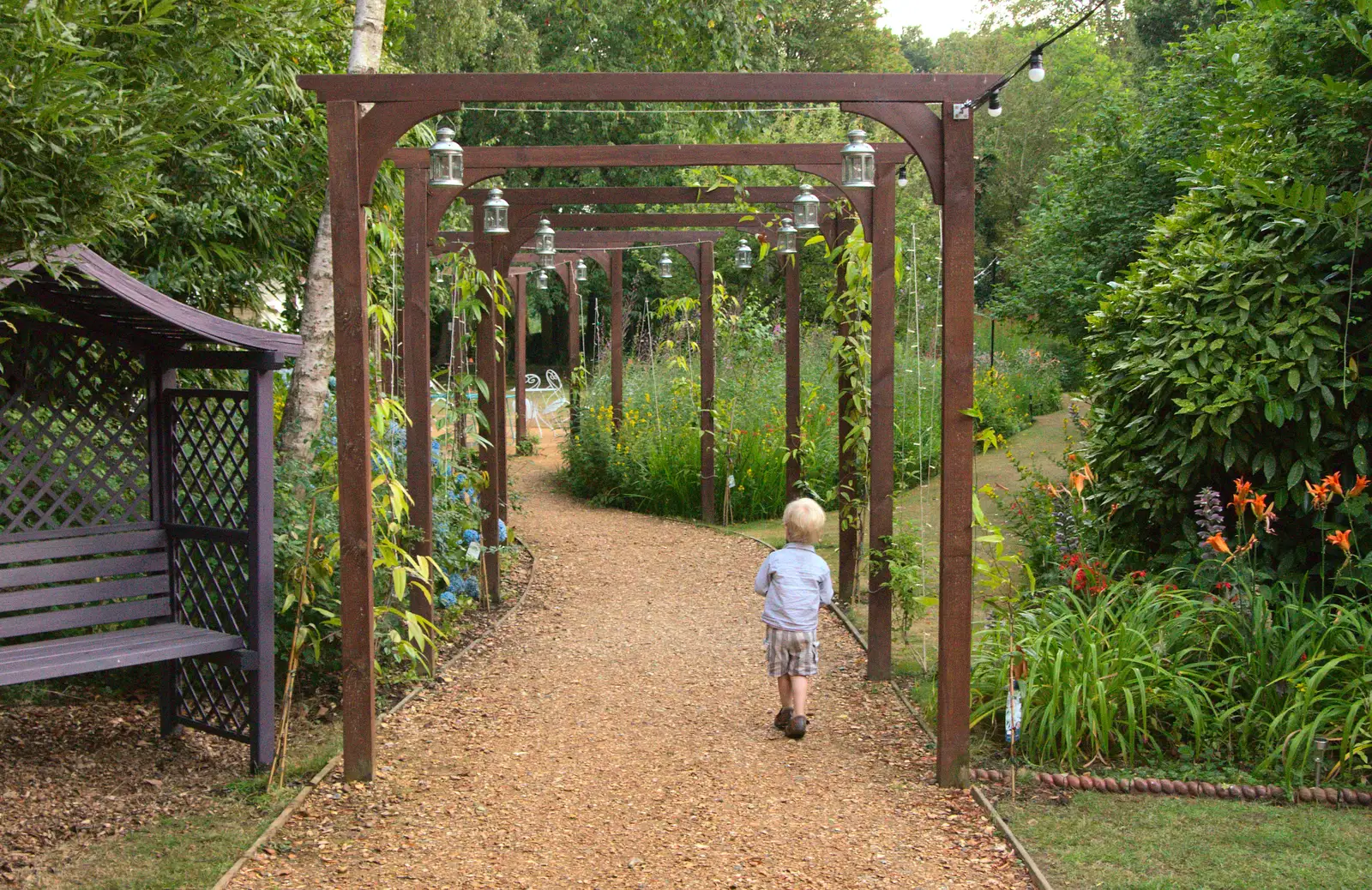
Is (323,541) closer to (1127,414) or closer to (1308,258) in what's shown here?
(1127,414)

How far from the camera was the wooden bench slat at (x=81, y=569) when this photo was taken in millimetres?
4301

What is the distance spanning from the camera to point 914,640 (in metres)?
6.80

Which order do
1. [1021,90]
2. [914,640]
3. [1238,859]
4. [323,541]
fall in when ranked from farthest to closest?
[1021,90] < [914,640] < [323,541] < [1238,859]

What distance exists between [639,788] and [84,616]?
2258 mm

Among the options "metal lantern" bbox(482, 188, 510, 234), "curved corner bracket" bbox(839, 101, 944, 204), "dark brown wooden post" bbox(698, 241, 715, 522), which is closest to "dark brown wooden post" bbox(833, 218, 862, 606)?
"metal lantern" bbox(482, 188, 510, 234)

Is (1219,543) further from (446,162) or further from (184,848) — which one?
(184,848)

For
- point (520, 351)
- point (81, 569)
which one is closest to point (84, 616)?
point (81, 569)

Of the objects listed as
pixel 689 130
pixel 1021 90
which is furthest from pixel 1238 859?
pixel 1021 90

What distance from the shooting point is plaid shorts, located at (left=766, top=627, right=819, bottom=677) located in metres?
5.15

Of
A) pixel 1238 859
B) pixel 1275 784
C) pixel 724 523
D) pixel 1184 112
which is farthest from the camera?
pixel 724 523

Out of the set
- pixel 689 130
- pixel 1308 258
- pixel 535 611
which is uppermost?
pixel 689 130

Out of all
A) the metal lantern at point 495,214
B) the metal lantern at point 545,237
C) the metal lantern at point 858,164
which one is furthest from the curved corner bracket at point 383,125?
the metal lantern at point 545,237

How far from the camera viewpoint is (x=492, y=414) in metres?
8.25

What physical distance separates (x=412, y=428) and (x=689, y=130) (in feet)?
33.6
